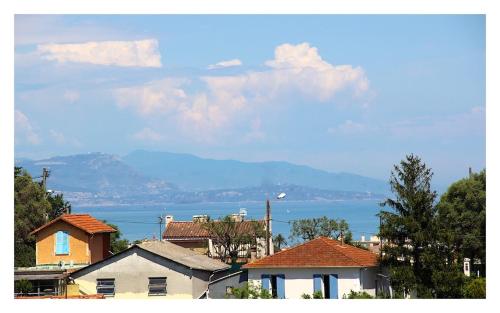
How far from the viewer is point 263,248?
1593 inches

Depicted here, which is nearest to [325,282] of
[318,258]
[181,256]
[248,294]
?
[318,258]

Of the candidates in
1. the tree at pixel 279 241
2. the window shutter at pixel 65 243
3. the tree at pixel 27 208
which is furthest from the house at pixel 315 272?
the tree at pixel 279 241

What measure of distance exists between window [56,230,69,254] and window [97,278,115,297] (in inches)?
113

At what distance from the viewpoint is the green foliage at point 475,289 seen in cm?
2073

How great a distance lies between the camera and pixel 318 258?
2516 centimetres

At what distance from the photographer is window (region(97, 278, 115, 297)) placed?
24.1 meters

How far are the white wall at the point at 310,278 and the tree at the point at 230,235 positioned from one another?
11185 millimetres

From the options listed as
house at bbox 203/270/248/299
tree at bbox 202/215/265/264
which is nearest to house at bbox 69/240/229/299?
house at bbox 203/270/248/299

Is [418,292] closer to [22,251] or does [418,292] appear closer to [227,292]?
[227,292]

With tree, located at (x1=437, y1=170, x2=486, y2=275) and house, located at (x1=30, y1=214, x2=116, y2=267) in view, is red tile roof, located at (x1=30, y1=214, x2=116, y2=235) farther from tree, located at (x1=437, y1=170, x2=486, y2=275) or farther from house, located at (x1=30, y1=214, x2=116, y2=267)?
tree, located at (x1=437, y1=170, x2=486, y2=275)
